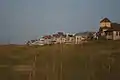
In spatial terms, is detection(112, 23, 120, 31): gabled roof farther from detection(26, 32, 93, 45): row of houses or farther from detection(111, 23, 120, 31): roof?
detection(26, 32, 93, 45): row of houses

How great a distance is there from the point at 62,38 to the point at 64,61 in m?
0.16

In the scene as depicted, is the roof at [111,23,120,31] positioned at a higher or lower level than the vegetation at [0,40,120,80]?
higher

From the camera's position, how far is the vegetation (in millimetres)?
2402

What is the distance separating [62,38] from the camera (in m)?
2.50

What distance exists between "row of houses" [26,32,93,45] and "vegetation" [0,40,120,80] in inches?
1.4

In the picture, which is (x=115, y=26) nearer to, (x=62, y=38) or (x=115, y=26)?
(x=115, y=26)

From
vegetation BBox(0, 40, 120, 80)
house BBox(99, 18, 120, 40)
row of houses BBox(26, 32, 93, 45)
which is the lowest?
vegetation BBox(0, 40, 120, 80)

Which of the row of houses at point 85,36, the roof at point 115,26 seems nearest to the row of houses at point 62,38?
the row of houses at point 85,36

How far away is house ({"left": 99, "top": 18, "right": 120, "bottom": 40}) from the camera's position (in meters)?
2.43

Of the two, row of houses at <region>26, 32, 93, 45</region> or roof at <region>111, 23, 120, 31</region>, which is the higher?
roof at <region>111, 23, 120, 31</region>

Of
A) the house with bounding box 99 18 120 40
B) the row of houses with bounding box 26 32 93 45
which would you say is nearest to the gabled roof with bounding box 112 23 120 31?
the house with bounding box 99 18 120 40

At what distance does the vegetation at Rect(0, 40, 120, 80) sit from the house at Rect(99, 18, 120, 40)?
0.04 meters

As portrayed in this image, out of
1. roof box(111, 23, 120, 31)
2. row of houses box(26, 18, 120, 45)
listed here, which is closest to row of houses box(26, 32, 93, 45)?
row of houses box(26, 18, 120, 45)

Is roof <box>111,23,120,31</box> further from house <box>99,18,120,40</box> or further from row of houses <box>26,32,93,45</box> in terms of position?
row of houses <box>26,32,93,45</box>
